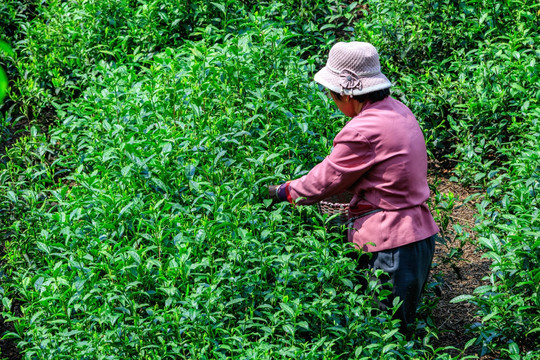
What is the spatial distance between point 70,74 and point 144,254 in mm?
2913

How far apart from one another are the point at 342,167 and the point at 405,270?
0.68 metres

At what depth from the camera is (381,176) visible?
12.4 feet

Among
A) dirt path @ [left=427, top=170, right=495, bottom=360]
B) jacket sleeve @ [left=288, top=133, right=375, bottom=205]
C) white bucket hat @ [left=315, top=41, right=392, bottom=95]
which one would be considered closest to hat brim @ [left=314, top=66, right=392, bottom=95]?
white bucket hat @ [left=315, top=41, right=392, bottom=95]

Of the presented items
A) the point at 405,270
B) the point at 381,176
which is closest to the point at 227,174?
the point at 381,176

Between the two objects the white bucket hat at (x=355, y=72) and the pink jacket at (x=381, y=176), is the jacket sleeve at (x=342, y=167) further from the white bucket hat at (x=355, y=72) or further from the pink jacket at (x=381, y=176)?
the white bucket hat at (x=355, y=72)

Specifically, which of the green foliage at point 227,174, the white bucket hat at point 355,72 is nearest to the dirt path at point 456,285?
the green foliage at point 227,174

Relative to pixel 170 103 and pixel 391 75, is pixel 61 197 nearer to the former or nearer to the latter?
pixel 170 103

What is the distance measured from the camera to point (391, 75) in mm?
6293

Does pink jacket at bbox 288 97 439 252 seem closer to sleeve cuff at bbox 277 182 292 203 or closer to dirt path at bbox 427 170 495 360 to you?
sleeve cuff at bbox 277 182 292 203

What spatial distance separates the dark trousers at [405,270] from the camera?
385 centimetres

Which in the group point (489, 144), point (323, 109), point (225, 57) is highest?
point (225, 57)

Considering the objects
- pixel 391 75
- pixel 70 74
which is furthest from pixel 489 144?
pixel 70 74

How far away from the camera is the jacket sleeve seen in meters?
3.74

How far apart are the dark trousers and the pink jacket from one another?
0.06 meters
